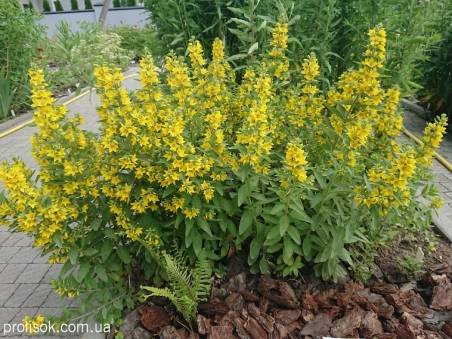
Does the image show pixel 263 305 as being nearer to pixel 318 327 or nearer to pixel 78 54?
pixel 318 327

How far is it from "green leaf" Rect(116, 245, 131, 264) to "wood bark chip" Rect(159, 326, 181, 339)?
0.46 meters

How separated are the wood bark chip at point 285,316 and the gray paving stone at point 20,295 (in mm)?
1851

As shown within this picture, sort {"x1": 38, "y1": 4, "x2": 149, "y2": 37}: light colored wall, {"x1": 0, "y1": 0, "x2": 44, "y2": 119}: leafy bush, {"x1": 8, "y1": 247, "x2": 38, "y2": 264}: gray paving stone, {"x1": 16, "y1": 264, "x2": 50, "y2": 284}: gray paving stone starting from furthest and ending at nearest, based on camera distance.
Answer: {"x1": 38, "y1": 4, "x2": 149, "y2": 37}: light colored wall, {"x1": 0, "y1": 0, "x2": 44, "y2": 119}: leafy bush, {"x1": 8, "y1": 247, "x2": 38, "y2": 264}: gray paving stone, {"x1": 16, "y1": 264, "x2": 50, "y2": 284}: gray paving stone

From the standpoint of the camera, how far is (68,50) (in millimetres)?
2295

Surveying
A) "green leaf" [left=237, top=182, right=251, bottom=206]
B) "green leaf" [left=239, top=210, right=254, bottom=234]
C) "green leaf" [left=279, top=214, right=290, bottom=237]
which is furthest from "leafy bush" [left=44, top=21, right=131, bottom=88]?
"green leaf" [left=279, top=214, right=290, bottom=237]

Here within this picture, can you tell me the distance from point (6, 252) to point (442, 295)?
3.51 meters

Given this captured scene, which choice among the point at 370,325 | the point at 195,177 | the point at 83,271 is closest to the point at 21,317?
the point at 83,271

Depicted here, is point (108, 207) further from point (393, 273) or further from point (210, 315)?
point (393, 273)

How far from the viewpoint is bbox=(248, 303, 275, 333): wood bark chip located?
2.09 meters

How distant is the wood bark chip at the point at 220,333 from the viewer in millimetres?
2023

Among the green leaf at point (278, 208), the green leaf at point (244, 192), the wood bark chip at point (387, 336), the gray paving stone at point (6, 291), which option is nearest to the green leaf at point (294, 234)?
the green leaf at point (278, 208)

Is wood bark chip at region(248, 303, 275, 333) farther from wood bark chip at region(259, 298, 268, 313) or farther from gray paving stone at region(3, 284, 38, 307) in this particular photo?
gray paving stone at region(3, 284, 38, 307)

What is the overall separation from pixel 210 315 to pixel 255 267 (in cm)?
45

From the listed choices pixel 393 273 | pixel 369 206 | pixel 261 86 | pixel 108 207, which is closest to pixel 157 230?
pixel 108 207
